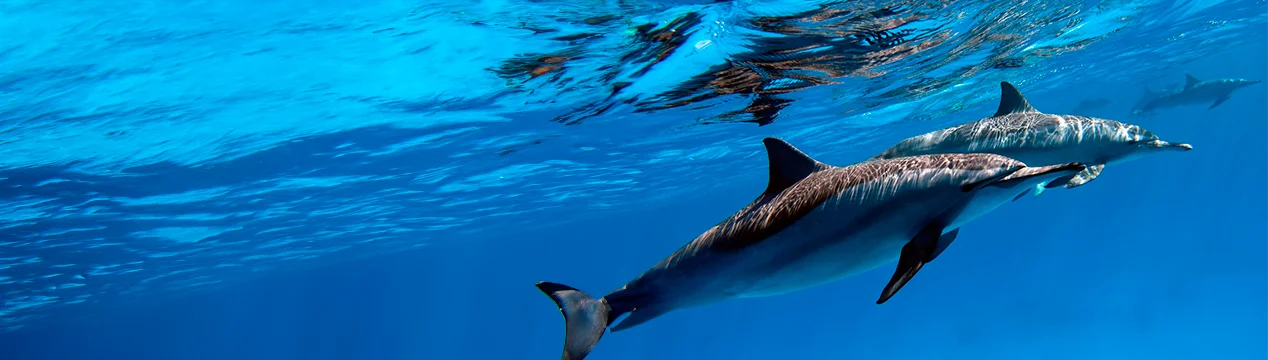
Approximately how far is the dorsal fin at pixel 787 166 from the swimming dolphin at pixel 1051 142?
174 cm

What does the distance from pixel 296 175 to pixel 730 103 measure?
1209 centimetres

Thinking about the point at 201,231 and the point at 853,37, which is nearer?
the point at 853,37

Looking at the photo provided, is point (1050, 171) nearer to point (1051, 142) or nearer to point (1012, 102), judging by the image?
point (1051, 142)

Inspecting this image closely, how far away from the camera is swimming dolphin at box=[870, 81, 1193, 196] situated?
575 cm

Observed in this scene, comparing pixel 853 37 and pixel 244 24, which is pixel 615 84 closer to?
pixel 853 37

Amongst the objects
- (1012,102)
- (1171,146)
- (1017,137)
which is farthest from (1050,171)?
(1012,102)

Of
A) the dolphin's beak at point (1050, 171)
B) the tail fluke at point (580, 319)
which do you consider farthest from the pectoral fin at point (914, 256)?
the tail fluke at point (580, 319)

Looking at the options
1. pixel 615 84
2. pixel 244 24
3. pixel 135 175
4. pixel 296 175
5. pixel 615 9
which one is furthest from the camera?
pixel 296 175

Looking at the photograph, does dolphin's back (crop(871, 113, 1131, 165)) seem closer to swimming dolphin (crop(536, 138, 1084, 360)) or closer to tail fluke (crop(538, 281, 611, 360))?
swimming dolphin (crop(536, 138, 1084, 360))

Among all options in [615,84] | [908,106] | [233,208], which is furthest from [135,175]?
[908,106]

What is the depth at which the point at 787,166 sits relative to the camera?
14.9 feet

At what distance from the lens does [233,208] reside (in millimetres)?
21625

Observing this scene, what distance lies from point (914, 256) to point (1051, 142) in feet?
11.0

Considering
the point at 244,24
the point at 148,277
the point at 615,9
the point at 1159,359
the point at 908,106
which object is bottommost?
the point at 1159,359
